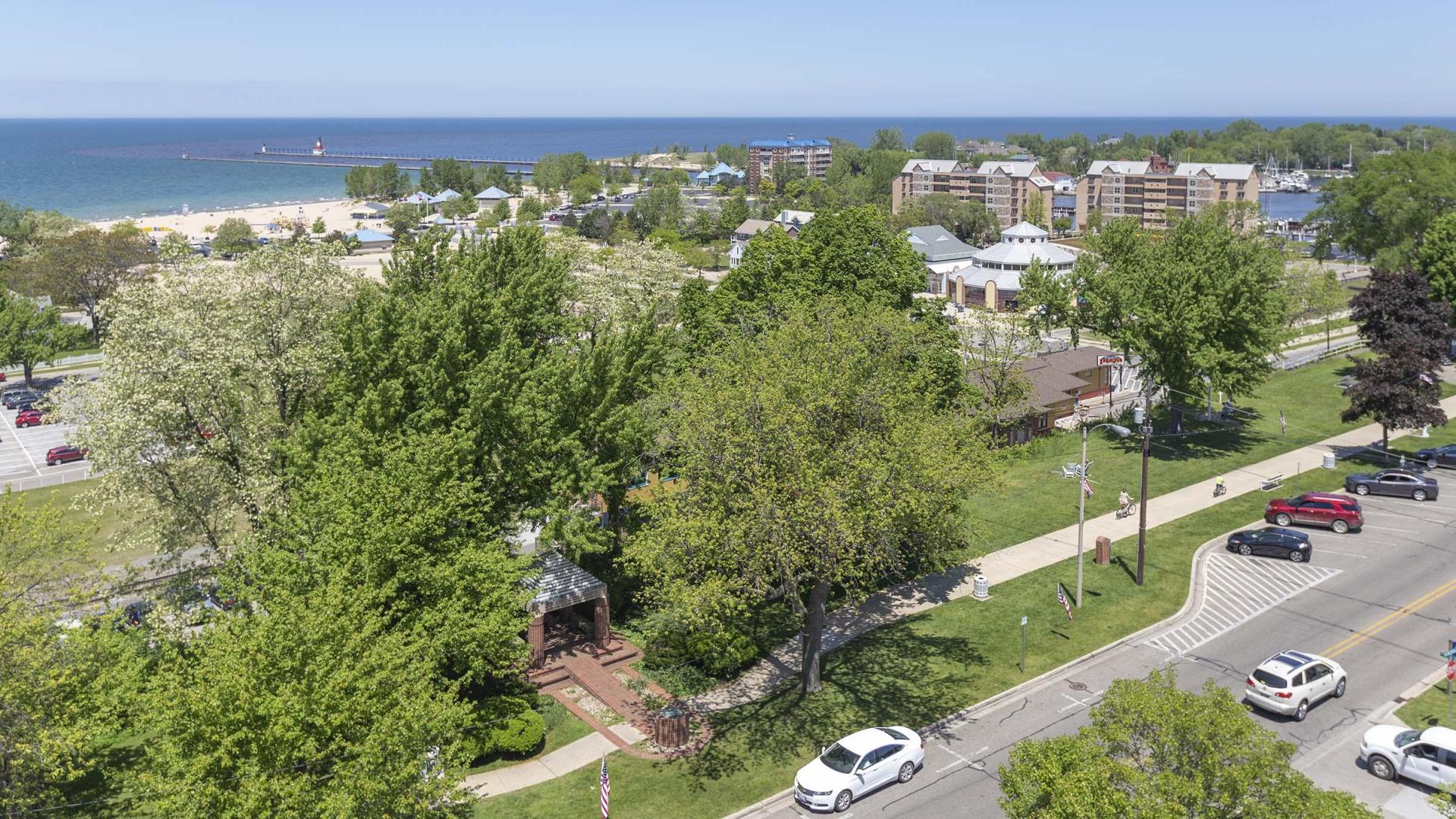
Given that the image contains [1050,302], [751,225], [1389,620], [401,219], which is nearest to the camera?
[1389,620]

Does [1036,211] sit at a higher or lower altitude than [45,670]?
higher

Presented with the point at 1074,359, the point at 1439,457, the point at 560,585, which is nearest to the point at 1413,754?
the point at 560,585

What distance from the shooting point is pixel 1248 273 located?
53625 mm

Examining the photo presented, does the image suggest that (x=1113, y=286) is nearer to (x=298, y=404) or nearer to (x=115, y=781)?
(x=298, y=404)

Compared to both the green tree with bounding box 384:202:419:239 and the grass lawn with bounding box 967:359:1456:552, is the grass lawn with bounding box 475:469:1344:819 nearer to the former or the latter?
the grass lawn with bounding box 967:359:1456:552

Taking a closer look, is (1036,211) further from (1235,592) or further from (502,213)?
(1235,592)

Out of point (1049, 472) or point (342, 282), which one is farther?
point (1049, 472)

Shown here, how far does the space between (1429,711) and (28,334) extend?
297ft

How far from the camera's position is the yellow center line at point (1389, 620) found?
34156 mm

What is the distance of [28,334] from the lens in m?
78.4

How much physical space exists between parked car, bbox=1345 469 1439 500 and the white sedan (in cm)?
3344

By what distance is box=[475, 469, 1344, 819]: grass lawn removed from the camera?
27.5 m

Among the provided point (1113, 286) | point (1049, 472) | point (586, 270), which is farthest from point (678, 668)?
point (1113, 286)

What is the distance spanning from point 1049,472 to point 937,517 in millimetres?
24446
